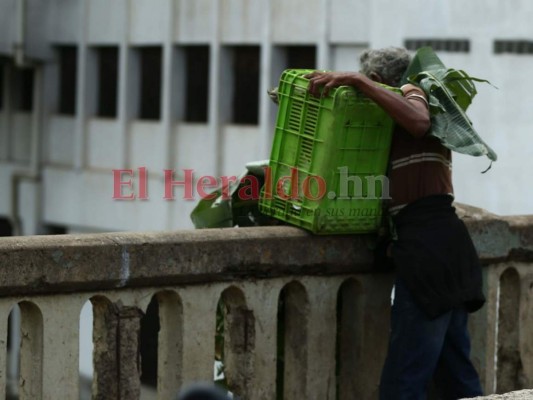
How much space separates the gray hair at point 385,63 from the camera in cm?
689

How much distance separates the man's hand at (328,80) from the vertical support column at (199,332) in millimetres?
859

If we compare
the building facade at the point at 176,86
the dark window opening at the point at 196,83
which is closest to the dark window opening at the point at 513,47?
the building facade at the point at 176,86

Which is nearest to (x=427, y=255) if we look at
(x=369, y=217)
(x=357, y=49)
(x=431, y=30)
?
(x=369, y=217)

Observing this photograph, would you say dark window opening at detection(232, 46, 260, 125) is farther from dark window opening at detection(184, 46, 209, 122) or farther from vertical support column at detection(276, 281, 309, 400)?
vertical support column at detection(276, 281, 309, 400)

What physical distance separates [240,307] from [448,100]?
1139 mm

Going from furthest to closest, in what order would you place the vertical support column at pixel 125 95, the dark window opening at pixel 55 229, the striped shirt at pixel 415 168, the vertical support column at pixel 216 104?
the dark window opening at pixel 55 229, the vertical support column at pixel 125 95, the vertical support column at pixel 216 104, the striped shirt at pixel 415 168

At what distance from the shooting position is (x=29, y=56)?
32.1m

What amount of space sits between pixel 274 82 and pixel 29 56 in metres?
6.12

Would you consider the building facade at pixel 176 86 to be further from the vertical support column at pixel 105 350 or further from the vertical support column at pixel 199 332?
the vertical support column at pixel 105 350

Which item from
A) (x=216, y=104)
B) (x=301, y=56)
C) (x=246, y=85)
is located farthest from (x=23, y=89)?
(x=301, y=56)

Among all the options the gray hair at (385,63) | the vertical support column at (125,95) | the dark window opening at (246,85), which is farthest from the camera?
the vertical support column at (125,95)

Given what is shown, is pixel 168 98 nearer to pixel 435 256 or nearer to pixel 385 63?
pixel 385 63

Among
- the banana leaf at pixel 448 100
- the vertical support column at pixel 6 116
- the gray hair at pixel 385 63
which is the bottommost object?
the vertical support column at pixel 6 116

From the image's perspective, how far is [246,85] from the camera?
95.1ft
